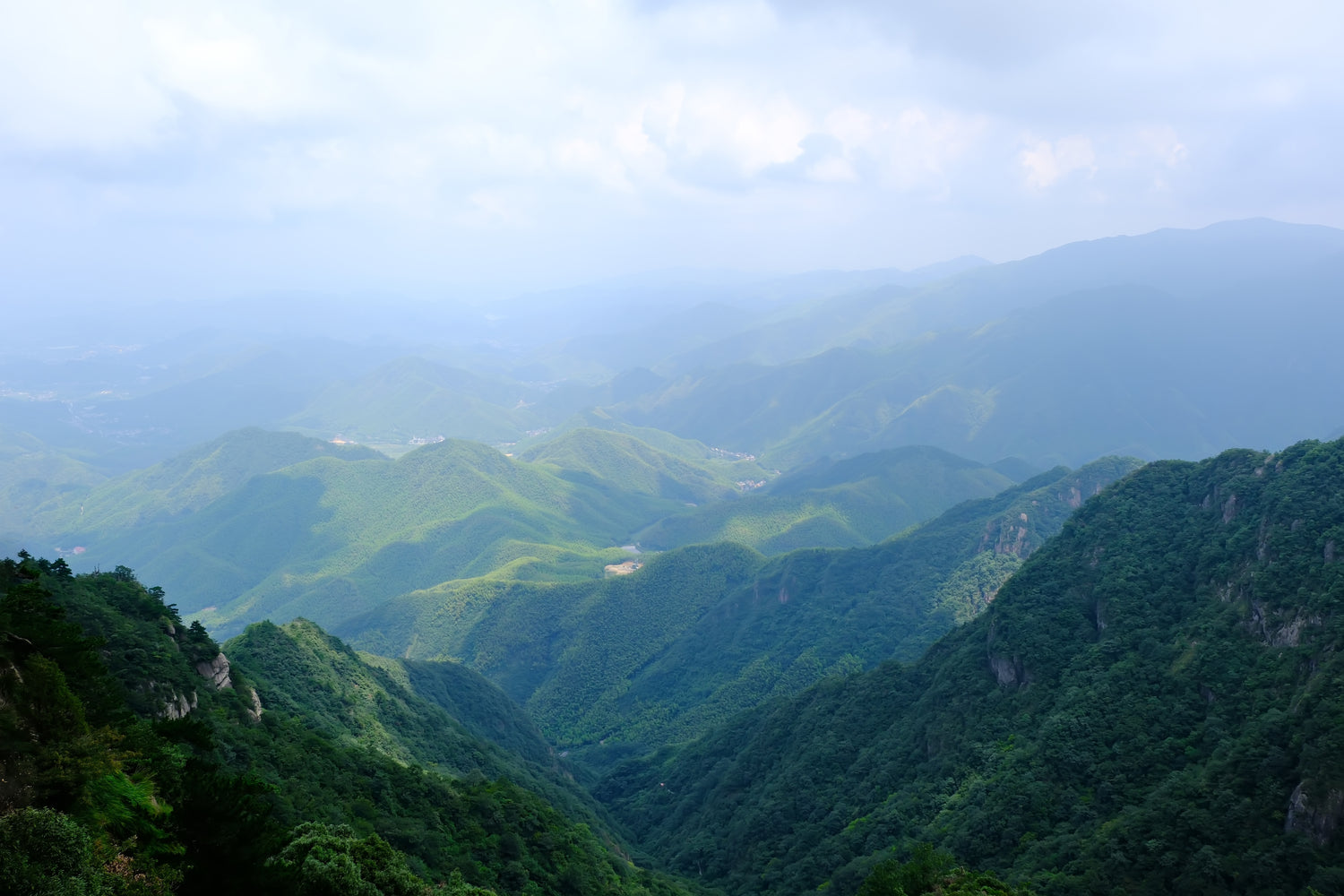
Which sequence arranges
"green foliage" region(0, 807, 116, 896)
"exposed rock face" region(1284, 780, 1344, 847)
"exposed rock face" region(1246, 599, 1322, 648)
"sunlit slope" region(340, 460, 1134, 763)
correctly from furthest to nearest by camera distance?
1. "sunlit slope" region(340, 460, 1134, 763)
2. "exposed rock face" region(1246, 599, 1322, 648)
3. "exposed rock face" region(1284, 780, 1344, 847)
4. "green foliage" region(0, 807, 116, 896)

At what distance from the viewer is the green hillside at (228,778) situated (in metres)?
20.7

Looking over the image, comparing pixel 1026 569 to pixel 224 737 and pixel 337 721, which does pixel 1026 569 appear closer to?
pixel 337 721

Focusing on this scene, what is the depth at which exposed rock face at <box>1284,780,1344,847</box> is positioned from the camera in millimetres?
40344

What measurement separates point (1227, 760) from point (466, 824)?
49197mm

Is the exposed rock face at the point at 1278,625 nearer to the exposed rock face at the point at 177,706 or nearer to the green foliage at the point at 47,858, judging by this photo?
the green foliage at the point at 47,858

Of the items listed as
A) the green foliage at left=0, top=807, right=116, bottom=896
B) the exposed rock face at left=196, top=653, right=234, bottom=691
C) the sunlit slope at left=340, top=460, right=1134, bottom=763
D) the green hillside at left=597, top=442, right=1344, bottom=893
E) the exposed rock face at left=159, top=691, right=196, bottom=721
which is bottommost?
the sunlit slope at left=340, top=460, right=1134, bottom=763

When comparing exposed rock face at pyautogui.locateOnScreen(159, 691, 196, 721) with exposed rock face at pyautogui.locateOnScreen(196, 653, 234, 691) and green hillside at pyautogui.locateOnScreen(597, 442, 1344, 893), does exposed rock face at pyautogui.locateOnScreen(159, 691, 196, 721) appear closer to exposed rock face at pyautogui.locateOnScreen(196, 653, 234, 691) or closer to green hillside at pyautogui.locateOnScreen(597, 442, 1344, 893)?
exposed rock face at pyautogui.locateOnScreen(196, 653, 234, 691)

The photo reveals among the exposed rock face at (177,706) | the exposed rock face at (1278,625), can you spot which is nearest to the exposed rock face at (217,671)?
the exposed rock face at (177,706)

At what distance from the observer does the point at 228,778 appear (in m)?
27.9

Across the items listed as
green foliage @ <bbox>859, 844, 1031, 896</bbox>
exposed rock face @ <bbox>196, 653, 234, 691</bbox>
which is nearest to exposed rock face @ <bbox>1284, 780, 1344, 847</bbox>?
green foliage @ <bbox>859, 844, 1031, 896</bbox>

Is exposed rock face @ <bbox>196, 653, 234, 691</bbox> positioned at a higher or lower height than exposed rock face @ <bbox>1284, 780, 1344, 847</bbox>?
higher

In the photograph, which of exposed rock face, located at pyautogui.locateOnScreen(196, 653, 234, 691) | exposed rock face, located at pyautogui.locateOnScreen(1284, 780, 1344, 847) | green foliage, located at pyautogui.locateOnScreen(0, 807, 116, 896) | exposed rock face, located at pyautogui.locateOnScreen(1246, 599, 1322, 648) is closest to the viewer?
green foliage, located at pyautogui.locateOnScreen(0, 807, 116, 896)

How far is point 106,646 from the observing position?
39.8 meters

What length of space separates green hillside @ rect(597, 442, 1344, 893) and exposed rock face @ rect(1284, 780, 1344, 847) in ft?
0.35
